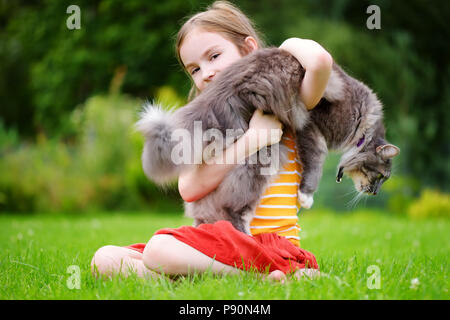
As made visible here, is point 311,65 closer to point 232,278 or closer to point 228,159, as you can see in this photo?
point 228,159

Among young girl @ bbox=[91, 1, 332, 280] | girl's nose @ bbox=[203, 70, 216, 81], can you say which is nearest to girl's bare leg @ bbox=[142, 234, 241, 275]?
young girl @ bbox=[91, 1, 332, 280]

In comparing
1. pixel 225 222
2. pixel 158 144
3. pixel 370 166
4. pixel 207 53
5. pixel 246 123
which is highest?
pixel 207 53

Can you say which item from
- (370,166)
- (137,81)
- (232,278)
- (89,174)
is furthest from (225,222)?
(137,81)

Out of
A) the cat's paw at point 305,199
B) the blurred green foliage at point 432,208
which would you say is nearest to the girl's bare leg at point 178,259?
the cat's paw at point 305,199

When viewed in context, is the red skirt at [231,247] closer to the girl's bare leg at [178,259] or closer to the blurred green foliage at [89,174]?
the girl's bare leg at [178,259]

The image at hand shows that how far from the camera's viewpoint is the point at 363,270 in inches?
103

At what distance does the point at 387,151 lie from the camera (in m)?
2.70

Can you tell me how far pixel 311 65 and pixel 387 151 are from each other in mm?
903

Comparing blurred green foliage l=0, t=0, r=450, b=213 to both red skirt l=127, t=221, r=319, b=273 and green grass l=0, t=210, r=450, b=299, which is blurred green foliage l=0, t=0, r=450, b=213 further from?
red skirt l=127, t=221, r=319, b=273

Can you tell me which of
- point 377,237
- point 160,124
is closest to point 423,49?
point 377,237

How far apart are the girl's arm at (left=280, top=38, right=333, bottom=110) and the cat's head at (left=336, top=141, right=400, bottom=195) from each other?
0.63 meters

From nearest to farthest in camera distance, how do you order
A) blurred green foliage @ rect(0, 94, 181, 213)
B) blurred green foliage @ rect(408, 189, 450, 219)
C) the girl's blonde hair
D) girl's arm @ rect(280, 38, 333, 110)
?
girl's arm @ rect(280, 38, 333, 110)
the girl's blonde hair
blurred green foliage @ rect(408, 189, 450, 219)
blurred green foliage @ rect(0, 94, 181, 213)

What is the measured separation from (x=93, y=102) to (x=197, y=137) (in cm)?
878

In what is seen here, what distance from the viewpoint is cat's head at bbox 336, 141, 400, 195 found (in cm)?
272
